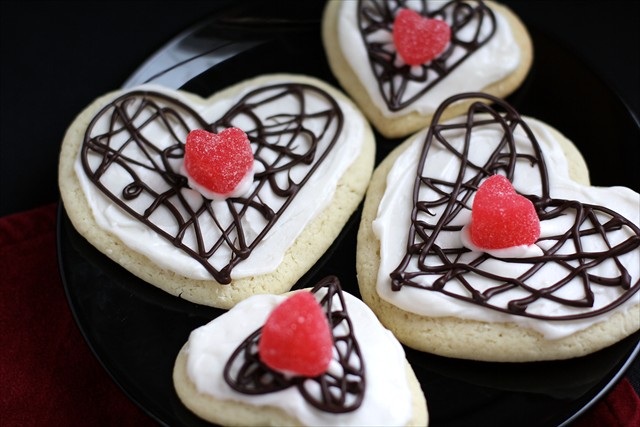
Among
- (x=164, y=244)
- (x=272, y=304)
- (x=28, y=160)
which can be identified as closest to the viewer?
(x=272, y=304)

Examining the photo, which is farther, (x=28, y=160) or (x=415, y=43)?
(x=28, y=160)

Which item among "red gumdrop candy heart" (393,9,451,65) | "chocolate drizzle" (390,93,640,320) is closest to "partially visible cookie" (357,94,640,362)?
"chocolate drizzle" (390,93,640,320)

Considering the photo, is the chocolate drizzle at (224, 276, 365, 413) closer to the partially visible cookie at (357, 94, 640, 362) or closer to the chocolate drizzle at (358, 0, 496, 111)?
the partially visible cookie at (357, 94, 640, 362)

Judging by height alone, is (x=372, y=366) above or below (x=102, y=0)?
below

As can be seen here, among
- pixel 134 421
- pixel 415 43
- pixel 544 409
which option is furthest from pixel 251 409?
pixel 415 43

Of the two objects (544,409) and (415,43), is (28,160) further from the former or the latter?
(544,409)
